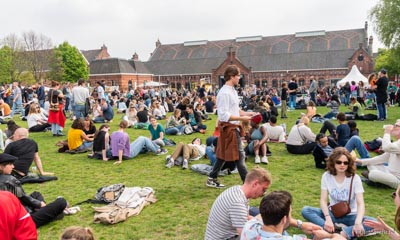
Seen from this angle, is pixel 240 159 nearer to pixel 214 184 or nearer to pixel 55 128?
pixel 214 184

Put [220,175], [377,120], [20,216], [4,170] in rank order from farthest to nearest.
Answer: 1. [377,120]
2. [220,175]
3. [4,170]
4. [20,216]

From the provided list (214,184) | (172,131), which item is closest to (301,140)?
(214,184)

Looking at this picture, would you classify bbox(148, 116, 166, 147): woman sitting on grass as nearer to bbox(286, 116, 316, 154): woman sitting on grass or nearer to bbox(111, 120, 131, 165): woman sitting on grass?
bbox(111, 120, 131, 165): woman sitting on grass

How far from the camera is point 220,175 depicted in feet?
25.4

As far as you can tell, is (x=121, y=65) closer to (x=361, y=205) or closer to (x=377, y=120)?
(x=377, y=120)

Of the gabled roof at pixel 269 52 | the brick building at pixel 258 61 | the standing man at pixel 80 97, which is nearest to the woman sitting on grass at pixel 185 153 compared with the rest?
the standing man at pixel 80 97

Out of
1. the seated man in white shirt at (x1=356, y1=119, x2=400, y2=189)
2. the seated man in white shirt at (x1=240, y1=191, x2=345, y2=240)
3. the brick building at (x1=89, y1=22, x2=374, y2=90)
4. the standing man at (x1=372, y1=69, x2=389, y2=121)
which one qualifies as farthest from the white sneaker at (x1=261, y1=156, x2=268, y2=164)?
the brick building at (x1=89, y1=22, x2=374, y2=90)

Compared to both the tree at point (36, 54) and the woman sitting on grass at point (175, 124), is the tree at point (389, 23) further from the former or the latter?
the tree at point (36, 54)

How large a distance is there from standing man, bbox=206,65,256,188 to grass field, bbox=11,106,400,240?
0.86 m

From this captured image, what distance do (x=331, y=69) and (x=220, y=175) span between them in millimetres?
55497

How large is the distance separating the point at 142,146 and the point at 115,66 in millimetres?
56299

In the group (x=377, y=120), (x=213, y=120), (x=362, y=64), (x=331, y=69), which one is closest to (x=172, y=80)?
(x=331, y=69)

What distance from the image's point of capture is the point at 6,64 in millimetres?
57938

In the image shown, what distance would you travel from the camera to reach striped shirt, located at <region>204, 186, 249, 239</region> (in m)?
3.53
